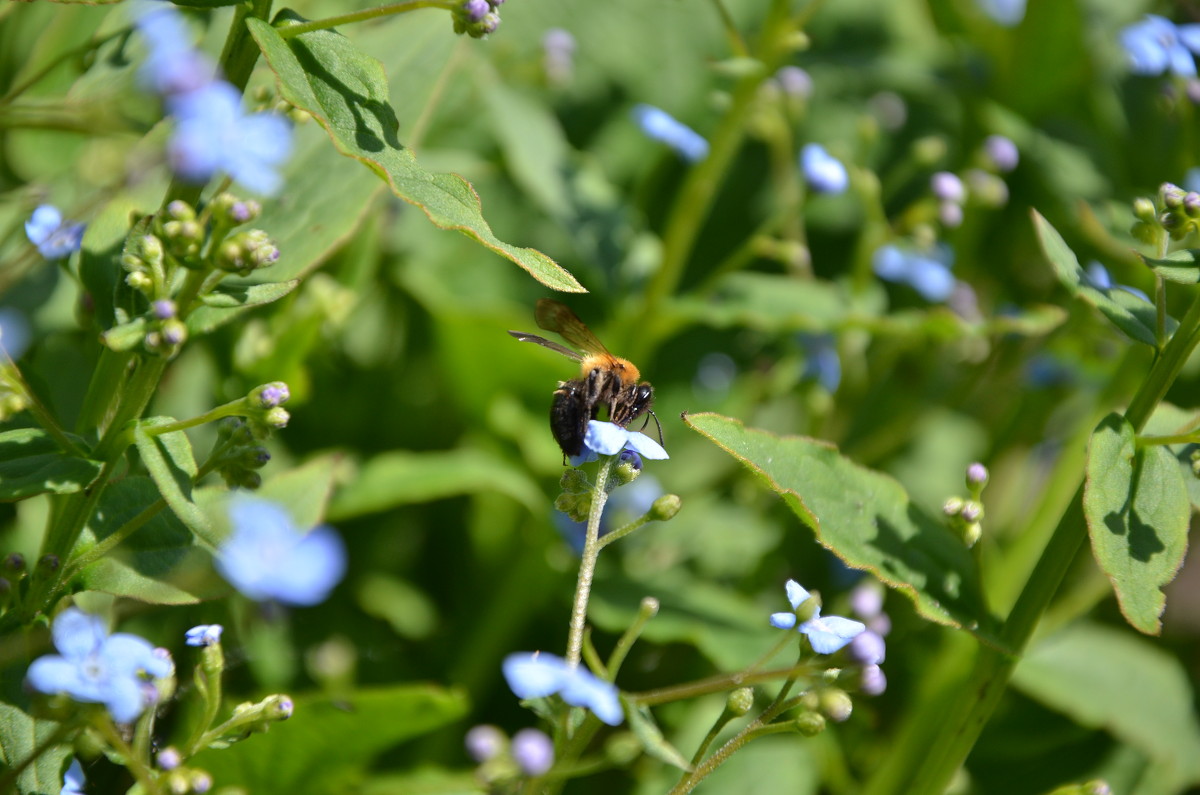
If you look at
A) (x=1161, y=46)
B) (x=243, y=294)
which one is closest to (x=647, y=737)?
(x=243, y=294)

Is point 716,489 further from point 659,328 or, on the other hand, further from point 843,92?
point 843,92

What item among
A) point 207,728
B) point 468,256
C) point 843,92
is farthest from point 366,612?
point 843,92

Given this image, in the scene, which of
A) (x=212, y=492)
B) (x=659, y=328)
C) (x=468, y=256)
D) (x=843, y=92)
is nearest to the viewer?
(x=212, y=492)

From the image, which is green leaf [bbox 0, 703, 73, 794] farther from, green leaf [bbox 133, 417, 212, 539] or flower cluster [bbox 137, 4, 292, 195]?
flower cluster [bbox 137, 4, 292, 195]

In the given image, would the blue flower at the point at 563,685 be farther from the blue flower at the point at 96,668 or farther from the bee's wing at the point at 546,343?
the bee's wing at the point at 546,343

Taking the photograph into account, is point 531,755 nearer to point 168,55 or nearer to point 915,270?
point 168,55

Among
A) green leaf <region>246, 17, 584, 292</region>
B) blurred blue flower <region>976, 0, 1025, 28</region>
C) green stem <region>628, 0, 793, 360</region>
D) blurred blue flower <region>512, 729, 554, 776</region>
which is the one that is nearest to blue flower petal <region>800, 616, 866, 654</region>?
blurred blue flower <region>512, 729, 554, 776</region>

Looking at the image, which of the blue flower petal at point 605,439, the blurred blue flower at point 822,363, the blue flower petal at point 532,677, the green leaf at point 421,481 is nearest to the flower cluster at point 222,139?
the blue flower petal at point 605,439
